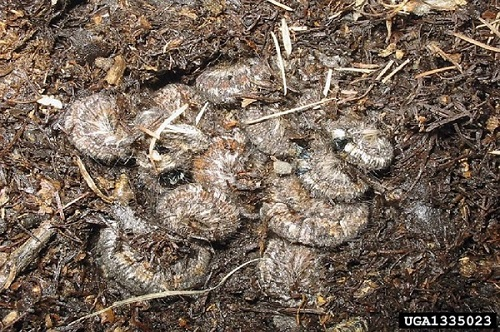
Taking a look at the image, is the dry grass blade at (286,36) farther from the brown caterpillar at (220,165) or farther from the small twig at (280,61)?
the brown caterpillar at (220,165)

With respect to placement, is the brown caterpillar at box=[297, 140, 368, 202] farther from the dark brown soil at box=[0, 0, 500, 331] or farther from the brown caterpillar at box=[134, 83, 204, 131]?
the brown caterpillar at box=[134, 83, 204, 131]

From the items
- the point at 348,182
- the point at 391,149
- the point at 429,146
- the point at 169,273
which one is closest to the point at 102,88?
the point at 169,273

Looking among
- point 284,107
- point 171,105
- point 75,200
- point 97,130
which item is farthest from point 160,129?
point 284,107

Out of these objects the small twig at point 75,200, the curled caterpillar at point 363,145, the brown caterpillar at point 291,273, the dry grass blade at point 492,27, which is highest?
the dry grass blade at point 492,27

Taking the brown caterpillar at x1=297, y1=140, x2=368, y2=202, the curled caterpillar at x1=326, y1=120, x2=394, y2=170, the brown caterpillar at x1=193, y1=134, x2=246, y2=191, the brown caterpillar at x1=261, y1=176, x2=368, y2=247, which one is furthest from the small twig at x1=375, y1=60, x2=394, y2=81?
the brown caterpillar at x1=193, y1=134, x2=246, y2=191

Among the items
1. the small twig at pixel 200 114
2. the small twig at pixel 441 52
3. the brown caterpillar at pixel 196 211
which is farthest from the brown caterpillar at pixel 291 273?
the small twig at pixel 441 52

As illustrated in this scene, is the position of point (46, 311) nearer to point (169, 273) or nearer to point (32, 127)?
point (169, 273)
